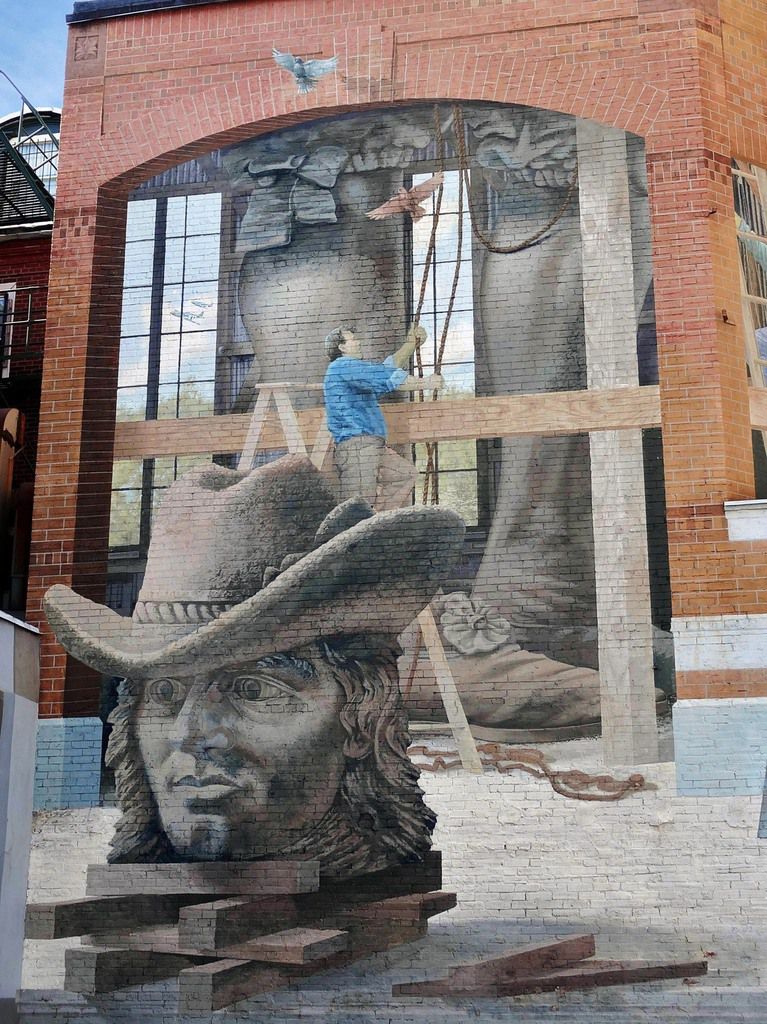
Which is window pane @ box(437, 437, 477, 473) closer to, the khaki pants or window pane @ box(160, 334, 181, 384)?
the khaki pants

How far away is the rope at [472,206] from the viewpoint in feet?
Result: 37.6

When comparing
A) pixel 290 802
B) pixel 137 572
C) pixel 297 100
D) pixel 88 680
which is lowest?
pixel 290 802

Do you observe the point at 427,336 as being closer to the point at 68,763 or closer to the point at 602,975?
the point at 68,763

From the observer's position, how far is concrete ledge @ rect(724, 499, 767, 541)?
1034 centimetres

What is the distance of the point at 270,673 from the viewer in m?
10.7

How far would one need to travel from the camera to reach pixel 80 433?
1174 centimetres

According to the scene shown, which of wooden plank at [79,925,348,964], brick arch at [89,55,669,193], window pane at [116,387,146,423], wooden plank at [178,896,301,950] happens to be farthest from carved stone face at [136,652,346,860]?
brick arch at [89,55,669,193]

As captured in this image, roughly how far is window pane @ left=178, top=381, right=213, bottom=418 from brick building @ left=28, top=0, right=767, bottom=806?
2 centimetres

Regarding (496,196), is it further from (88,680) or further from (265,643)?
(88,680)

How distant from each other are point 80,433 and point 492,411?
13.0ft

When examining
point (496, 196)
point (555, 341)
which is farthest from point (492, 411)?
point (496, 196)

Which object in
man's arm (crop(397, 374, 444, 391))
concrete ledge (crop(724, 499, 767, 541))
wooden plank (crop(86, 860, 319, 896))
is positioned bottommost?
wooden plank (crop(86, 860, 319, 896))

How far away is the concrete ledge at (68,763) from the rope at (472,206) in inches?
226

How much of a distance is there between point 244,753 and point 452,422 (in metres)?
3.50
